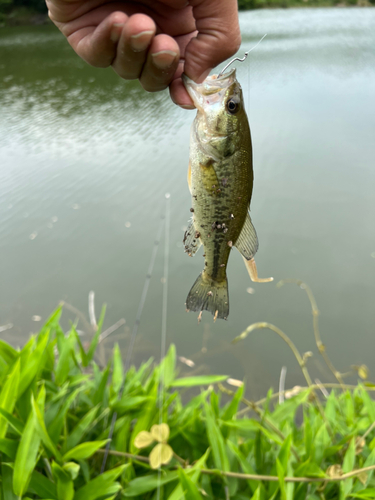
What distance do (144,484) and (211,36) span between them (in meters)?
2.21

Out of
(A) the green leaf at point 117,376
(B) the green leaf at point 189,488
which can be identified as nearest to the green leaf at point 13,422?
(A) the green leaf at point 117,376

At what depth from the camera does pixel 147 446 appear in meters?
1.99

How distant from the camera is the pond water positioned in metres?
4.28

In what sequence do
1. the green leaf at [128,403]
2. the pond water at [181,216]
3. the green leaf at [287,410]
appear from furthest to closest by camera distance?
1. the pond water at [181,216]
2. the green leaf at [287,410]
3. the green leaf at [128,403]

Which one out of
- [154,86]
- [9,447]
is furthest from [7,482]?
[154,86]

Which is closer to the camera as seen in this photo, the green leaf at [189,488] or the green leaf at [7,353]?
the green leaf at [189,488]

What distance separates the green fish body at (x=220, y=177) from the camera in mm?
1405

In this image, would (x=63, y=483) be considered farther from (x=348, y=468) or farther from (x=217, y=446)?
(x=348, y=468)

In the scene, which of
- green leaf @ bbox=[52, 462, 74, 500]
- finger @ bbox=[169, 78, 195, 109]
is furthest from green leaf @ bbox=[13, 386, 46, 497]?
finger @ bbox=[169, 78, 195, 109]

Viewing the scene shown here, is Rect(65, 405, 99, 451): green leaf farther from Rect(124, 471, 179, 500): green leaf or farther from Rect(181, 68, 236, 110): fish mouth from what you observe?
Rect(181, 68, 236, 110): fish mouth

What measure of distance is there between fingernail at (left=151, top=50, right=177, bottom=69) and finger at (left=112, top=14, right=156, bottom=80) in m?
0.05

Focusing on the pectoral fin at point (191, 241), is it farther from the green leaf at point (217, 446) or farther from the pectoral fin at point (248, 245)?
the green leaf at point (217, 446)

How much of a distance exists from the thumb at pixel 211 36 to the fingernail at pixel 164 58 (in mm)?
182

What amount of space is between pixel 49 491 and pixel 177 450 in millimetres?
810
